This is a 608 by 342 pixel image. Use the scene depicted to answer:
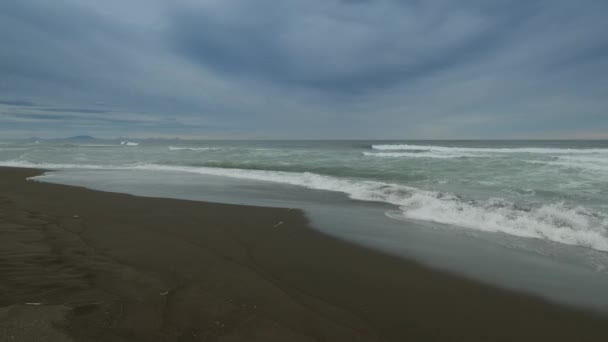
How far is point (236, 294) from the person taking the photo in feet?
10.5

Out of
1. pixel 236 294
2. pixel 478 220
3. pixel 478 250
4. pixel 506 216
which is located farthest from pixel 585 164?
pixel 236 294

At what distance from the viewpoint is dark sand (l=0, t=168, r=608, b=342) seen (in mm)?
2471

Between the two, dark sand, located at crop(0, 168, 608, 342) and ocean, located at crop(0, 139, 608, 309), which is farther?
ocean, located at crop(0, 139, 608, 309)

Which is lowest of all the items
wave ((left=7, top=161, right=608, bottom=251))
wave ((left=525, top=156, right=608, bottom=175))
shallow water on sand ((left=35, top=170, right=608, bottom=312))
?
shallow water on sand ((left=35, top=170, right=608, bottom=312))

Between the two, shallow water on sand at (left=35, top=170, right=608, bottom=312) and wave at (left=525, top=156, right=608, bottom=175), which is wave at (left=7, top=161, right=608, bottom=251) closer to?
shallow water on sand at (left=35, top=170, right=608, bottom=312)

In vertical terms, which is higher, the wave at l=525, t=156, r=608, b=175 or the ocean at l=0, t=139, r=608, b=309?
the wave at l=525, t=156, r=608, b=175

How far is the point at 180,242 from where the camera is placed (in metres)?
4.97

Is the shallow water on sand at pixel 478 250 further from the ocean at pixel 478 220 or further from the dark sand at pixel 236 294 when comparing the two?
the dark sand at pixel 236 294

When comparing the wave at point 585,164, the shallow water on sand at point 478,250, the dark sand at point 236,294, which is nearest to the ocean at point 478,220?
the shallow water on sand at point 478,250

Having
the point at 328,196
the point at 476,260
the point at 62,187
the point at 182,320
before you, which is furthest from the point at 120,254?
the point at 62,187

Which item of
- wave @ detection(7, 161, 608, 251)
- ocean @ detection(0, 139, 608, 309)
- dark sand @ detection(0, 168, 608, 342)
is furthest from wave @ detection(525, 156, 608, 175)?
dark sand @ detection(0, 168, 608, 342)

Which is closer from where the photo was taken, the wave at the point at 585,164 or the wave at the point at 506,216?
the wave at the point at 506,216

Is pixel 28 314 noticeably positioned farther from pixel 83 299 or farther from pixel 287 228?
pixel 287 228

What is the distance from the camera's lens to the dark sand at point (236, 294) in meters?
2.47
